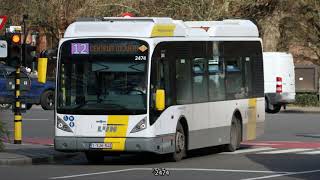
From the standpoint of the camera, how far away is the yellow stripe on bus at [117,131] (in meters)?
17.7

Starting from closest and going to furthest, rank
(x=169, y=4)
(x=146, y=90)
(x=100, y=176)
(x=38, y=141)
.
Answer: (x=100, y=176) → (x=146, y=90) → (x=38, y=141) → (x=169, y=4)

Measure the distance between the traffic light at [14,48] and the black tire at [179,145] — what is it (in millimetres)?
5101

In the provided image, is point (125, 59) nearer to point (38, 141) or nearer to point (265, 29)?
point (38, 141)

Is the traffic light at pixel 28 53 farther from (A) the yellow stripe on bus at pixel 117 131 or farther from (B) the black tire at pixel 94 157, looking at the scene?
(A) the yellow stripe on bus at pixel 117 131

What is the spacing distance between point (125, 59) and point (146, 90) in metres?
0.76

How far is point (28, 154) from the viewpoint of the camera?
19.9m

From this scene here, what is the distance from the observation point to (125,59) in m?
18.0

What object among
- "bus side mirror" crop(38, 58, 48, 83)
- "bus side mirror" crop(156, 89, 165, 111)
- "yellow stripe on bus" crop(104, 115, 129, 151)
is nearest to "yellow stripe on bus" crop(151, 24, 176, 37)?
"bus side mirror" crop(156, 89, 165, 111)

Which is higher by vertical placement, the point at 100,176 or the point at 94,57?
the point at 94,57

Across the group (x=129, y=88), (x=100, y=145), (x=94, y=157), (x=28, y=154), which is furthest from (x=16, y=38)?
(x=100, y=145)

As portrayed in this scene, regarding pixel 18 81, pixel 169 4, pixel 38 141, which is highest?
pixel 169 4

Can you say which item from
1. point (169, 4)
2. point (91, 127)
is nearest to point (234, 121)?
point (91, 127)

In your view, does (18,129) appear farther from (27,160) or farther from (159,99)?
(159,99)

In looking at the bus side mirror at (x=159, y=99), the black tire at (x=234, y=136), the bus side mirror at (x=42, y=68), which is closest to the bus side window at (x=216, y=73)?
the black tire at (x=234, y=136)
